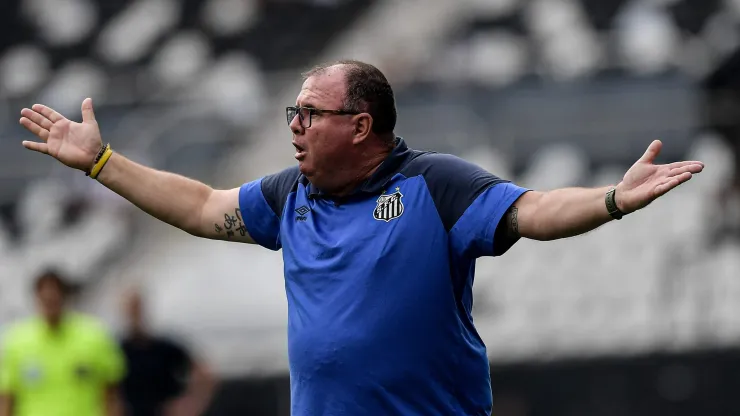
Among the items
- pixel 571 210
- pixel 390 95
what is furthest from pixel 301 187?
pixel 571 210

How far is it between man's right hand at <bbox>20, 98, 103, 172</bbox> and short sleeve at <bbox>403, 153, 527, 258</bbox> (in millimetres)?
1276

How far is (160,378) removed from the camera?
10625 millimetres

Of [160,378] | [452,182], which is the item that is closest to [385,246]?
[452,182]

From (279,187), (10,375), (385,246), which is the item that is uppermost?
(279,187)

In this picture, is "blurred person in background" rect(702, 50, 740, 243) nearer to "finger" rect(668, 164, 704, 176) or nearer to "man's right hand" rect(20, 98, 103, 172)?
"man's right hand" rect(20, 98, 103, 172)

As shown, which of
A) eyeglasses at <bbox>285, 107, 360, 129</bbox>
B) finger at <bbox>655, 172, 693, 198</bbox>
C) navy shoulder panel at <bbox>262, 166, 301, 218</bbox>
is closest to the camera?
finger at <bbox>655, 172, 693, 198</bbox>

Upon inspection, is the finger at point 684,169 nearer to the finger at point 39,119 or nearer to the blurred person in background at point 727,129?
the finger at point 39,119

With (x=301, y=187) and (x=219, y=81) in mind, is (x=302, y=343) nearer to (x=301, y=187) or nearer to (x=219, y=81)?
(x=301, y=187)

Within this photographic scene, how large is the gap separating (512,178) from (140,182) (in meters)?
8.86

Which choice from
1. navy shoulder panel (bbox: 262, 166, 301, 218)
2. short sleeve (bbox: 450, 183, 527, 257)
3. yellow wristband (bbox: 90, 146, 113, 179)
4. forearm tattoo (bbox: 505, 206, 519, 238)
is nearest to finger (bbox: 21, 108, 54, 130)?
yellow wristband (bbox: 90, 146, 113, 179)

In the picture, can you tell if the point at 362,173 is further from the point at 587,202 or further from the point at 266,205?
the point at 587,202

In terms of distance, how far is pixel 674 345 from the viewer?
512 inches

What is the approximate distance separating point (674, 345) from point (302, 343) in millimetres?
9050

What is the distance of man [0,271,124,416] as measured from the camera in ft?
30.7
